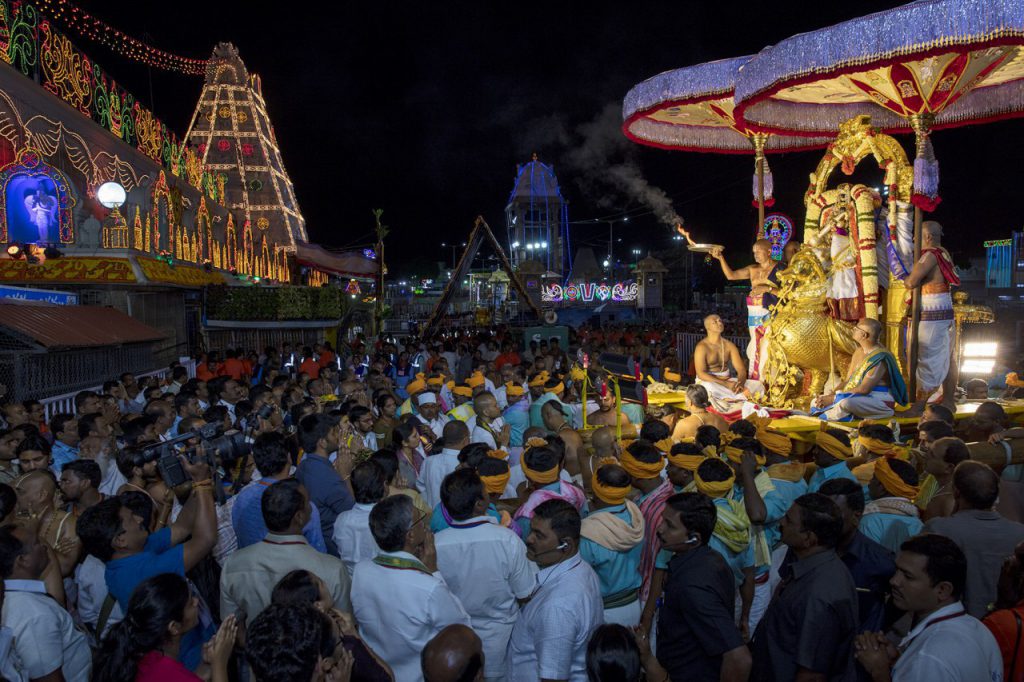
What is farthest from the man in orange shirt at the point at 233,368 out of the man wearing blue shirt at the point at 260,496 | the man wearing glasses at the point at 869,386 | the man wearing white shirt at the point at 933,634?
the man wearing white shirt at the point at 933,634

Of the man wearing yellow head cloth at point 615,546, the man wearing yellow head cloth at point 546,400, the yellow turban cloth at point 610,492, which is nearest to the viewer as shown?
the man wearing yellow head cloth at point 615,546

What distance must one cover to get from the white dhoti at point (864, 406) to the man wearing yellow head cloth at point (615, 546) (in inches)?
231

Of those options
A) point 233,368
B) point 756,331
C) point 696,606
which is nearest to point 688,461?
point 696,606

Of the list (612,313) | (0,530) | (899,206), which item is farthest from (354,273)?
(0,530)

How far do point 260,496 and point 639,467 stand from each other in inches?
93.5

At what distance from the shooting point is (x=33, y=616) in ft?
9.80

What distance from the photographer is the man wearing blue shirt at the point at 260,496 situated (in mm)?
4219

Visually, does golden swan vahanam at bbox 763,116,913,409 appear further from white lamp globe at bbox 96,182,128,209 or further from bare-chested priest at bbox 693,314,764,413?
white lamp globe at bbox 96,182,128,209

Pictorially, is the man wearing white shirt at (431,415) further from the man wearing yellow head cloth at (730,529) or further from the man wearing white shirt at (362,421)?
the man wearing yellow head cloth at (730,529)

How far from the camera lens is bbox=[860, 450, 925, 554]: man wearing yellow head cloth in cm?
398

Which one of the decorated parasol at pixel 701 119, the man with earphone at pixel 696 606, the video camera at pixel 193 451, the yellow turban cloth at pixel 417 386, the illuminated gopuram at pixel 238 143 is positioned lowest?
the man with earphone at pixel 696 606

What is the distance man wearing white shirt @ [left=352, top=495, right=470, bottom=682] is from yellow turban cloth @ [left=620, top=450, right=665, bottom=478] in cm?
161

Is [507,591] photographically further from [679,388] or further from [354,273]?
[354,273]

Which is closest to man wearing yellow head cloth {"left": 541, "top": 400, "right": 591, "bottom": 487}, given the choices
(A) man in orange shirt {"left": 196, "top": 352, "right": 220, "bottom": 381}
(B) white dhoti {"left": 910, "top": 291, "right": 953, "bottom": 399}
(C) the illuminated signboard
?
(B) white dhoti {"left": 910, "top": 291, "right": 953, "bottom": 399}
